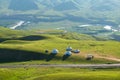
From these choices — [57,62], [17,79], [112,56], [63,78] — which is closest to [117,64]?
[112,56]

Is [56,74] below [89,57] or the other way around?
below

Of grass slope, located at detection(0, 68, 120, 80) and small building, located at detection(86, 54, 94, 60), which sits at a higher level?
small building, located at detection(86, 54, 94, 60)

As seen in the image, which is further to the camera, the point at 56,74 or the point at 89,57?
the point at 89,57

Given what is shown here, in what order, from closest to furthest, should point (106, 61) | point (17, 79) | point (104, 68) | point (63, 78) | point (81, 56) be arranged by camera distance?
point (63, 78), point (17, 79), point (104, 68), point (106, 61), point (81, 56)

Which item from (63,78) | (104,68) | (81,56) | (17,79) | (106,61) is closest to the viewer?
(63,78)

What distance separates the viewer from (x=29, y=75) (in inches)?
5650

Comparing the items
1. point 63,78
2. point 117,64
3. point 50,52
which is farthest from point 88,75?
point 50,52

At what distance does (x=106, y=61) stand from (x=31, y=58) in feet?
161

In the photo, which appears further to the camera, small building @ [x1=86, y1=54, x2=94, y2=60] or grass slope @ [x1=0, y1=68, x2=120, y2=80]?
small building @ [x1=86, y1=54, x2=94, y2=60]

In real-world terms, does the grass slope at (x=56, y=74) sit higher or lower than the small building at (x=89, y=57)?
lower

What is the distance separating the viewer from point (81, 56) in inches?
7357

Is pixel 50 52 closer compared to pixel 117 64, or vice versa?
pixel 117 64

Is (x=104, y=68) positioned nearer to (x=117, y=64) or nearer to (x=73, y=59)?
(x=117, y=64)

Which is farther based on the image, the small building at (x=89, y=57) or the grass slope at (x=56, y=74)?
the small building at (x=89, y=57)
